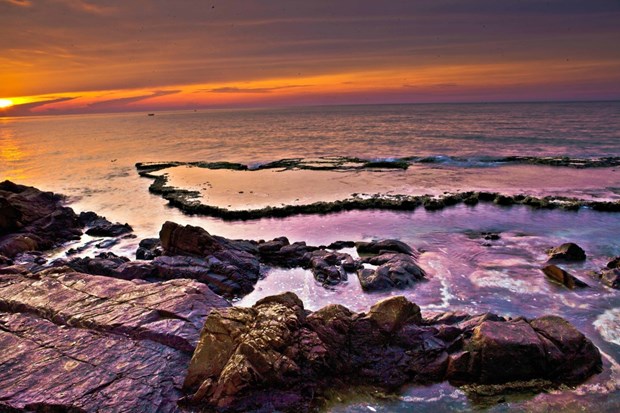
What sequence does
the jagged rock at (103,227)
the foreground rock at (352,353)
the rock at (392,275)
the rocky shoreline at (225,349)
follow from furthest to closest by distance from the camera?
the jagged rock at (103,227)
the rock at (392,275)
the foreground rock at (352,353)
the rocky shoreline at (225,349)

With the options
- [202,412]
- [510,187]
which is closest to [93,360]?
[202,412]

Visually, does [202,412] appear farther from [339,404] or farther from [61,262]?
[61,262]

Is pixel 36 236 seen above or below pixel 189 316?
below

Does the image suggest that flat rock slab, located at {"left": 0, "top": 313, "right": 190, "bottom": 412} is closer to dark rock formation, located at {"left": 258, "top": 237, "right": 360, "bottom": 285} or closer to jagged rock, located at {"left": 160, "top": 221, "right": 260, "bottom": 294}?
jagged rock, located at {"left": 160, "top": 221, "right": 260, "bottom": 294}

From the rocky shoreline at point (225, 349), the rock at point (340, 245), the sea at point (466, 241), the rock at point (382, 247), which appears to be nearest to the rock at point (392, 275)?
the sea at point (466, 241)

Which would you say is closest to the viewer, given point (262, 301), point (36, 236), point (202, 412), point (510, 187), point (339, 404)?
point (202, 412)

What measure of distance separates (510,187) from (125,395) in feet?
130

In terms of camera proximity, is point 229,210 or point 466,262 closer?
point 466,262

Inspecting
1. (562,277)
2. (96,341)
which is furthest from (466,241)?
(96,341)

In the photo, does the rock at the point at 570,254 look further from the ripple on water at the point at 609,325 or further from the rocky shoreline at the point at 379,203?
the rocky shoreline at the point at 379,203

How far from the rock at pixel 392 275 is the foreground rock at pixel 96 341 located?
7426 millimetres

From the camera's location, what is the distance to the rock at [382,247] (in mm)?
23125

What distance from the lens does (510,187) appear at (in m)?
40.3

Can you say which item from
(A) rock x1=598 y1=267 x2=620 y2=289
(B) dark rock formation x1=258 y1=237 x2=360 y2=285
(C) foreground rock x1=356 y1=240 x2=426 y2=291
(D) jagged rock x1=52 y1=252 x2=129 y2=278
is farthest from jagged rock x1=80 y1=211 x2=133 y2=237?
(A) rock x1=598 y1=267 x2=620 y2=289
